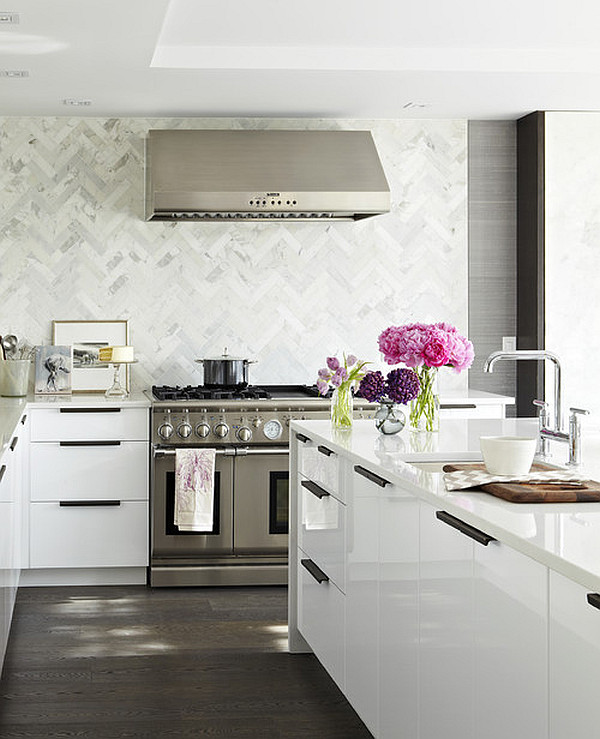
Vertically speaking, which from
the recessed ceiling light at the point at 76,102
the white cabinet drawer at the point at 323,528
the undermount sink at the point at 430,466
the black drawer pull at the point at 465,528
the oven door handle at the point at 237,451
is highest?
the recessed ceiling light at the point at 76,102

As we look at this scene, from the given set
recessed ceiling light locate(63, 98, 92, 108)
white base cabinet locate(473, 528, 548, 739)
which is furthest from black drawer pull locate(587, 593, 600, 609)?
recessed ceiling light locate(63, 98, 92, 108)

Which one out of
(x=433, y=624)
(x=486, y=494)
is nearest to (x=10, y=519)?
(x=433, y=624)

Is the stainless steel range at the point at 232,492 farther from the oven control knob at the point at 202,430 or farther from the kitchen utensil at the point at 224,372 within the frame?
the kitchen utensil at the point at 224,372

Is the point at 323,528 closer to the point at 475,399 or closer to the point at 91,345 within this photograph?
the point at 475,399

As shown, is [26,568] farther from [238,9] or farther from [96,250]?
[238,9]

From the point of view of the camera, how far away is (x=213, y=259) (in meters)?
5.87

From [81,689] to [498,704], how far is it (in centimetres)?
211

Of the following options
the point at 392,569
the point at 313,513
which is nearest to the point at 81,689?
the point at 313,513

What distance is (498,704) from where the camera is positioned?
201 cm

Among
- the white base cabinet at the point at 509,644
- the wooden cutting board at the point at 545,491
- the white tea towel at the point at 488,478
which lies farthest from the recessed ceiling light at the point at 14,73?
the white base cabinet at the point at 509,644

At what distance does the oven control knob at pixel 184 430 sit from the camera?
5.14 m

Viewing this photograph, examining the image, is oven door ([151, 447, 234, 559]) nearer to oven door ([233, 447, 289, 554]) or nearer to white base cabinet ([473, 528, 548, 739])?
oven door ([233, 447, 289, 554])

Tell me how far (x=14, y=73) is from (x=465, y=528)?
348cm

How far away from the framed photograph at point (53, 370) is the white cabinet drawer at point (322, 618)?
2221 mm
